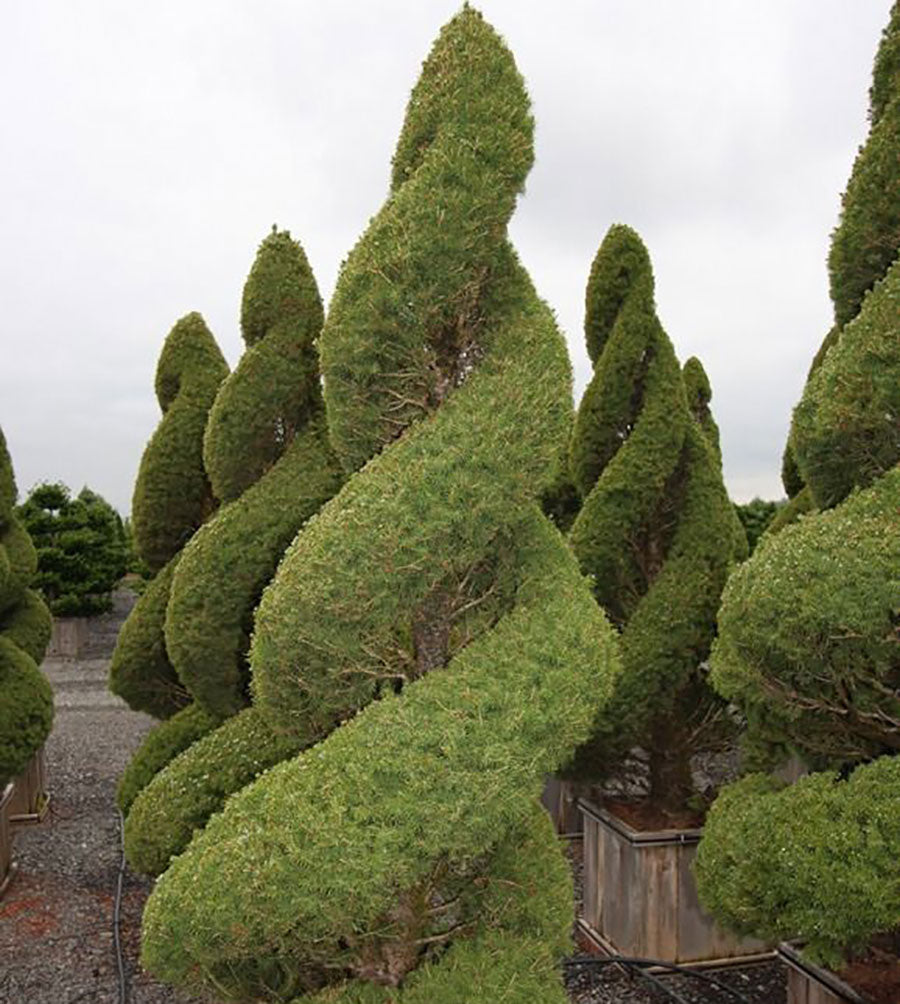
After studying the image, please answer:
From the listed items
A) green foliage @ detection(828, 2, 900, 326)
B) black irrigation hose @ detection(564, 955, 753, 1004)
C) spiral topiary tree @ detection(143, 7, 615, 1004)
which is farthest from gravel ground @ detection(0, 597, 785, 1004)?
green foliage @ detection(828, 2, 900, 326)

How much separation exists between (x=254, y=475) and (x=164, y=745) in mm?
2364

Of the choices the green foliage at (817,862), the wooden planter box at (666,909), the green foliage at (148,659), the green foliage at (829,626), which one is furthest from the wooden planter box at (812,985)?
the green foliage at (148,659)

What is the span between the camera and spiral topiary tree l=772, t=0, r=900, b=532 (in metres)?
5.84

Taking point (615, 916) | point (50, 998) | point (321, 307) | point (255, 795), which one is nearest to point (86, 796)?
point (50, 998)

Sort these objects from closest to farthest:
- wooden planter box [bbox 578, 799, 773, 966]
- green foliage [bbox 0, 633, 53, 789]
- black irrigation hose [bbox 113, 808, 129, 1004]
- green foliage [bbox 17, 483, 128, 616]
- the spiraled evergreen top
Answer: the spiraled evergreen top
black irrigation hose [bbox 113, 808, 129, 1004]
wooden planter box [bbox 578, 799, 773, 966]
green foliage [bbox 0, 633, 53, 789]
green foliage [bbox 17, 483, 128, 616]

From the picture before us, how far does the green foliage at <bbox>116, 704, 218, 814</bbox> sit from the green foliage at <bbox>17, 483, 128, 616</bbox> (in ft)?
66.5

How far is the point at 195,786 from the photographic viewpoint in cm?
643

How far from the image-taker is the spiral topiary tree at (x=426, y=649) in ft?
12.7

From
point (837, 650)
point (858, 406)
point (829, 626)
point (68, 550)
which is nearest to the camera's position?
point (829, 626)

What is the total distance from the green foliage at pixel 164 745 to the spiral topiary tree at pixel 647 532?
318 cm

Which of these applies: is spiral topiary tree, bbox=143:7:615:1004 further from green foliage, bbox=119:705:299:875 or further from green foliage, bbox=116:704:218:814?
green foliage, bbox=116:704:218:814

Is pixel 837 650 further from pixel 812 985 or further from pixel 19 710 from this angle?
pixel 19 710

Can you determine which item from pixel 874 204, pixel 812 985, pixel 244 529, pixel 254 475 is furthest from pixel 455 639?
pixel 874 204

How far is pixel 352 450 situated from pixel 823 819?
3.14 meters
